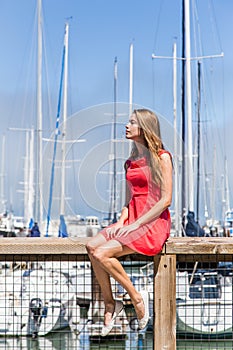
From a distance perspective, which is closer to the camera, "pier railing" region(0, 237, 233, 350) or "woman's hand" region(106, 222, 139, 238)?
"woman's hand" region(106, 222, 139, 238)

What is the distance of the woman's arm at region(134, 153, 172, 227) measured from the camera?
12.4 feet

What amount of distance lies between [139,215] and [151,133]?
18.2 inches

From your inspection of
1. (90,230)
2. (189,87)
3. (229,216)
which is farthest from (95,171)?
(229,216)

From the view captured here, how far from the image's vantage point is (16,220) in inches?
1176

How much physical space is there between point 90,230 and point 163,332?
762 mm

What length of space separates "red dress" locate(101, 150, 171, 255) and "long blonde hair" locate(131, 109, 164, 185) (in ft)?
0.12

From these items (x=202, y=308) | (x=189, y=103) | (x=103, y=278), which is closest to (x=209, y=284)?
(x=202, y=308)

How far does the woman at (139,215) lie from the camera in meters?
3.78

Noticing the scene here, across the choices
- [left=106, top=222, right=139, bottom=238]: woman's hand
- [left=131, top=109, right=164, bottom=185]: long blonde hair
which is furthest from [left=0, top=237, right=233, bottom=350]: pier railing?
[left=131, top=109, right=164, bottom=185]: long blonde hair

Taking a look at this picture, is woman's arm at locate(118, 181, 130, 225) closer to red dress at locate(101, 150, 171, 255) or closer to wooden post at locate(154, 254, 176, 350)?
red dress at locate(101, 150, 171, 255)

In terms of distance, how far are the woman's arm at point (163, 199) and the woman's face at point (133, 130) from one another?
20cm

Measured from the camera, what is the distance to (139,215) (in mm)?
3830

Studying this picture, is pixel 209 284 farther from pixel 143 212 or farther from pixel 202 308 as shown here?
pixel 143 212

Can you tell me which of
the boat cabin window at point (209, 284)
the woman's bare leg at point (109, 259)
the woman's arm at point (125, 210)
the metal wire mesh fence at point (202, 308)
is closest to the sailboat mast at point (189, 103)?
the metal wire mesh fence at point (202, 308)
